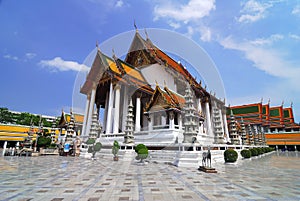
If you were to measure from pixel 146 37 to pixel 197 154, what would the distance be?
17.7 m

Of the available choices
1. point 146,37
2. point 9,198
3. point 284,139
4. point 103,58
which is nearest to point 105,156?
point 9,198

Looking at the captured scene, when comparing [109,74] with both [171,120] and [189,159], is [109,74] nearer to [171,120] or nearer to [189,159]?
[171,120]

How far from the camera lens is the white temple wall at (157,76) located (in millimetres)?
21875

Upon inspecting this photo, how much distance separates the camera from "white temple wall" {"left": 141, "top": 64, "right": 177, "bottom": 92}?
21875 mm

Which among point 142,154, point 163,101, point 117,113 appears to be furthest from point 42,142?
point 142,154

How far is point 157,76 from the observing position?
22172 mm

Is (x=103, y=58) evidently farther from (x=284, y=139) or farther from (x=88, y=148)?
(x=284, y=139)

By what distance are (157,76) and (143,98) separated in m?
3.53

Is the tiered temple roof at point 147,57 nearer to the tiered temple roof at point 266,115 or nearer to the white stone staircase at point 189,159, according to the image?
the white stone staircase at point 189,159

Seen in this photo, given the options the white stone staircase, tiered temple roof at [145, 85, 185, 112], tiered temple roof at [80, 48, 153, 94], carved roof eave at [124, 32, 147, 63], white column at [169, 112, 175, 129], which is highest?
carved roof eave at [124, 32, 147, 63]

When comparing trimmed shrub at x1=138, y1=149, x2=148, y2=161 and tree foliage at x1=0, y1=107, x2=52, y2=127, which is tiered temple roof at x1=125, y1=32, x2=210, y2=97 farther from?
tree foliage at x1=0, y1=107, x2=52, y2=127

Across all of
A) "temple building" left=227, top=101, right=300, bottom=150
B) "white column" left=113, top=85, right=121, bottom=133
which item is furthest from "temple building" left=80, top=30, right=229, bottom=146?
"temple building" left=227, top=101, right=300, bottom=150

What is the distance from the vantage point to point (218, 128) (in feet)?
49.4

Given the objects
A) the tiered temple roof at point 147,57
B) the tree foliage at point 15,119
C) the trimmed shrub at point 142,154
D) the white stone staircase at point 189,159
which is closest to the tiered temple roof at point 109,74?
the tiered temple roof at point 147,57
